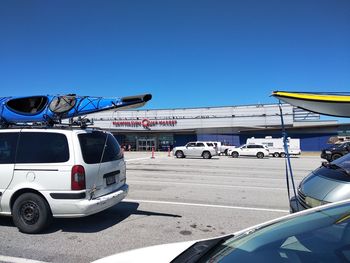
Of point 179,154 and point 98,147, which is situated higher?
point 98,147

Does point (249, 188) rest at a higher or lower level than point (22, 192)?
lower

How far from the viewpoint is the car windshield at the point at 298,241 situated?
2.09 m

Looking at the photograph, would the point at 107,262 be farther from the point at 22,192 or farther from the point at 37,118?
the point at 37,118

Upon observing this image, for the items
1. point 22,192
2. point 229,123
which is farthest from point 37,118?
point 229,123

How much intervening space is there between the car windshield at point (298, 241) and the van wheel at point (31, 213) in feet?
14.1

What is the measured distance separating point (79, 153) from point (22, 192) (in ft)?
4.05

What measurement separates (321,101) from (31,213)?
497 centimetres

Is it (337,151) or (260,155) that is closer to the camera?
(337,151)

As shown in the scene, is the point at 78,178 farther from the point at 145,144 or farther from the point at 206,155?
the point at 145,144

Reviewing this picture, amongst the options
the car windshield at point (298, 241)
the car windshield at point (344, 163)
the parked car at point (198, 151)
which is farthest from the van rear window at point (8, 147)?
the parked car at point (198, 151)

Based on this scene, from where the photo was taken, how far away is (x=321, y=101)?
475 cm

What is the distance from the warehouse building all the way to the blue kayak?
48.7 metres

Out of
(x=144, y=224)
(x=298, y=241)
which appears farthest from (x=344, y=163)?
(x=144, y=224)

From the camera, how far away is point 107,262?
2.53 m
